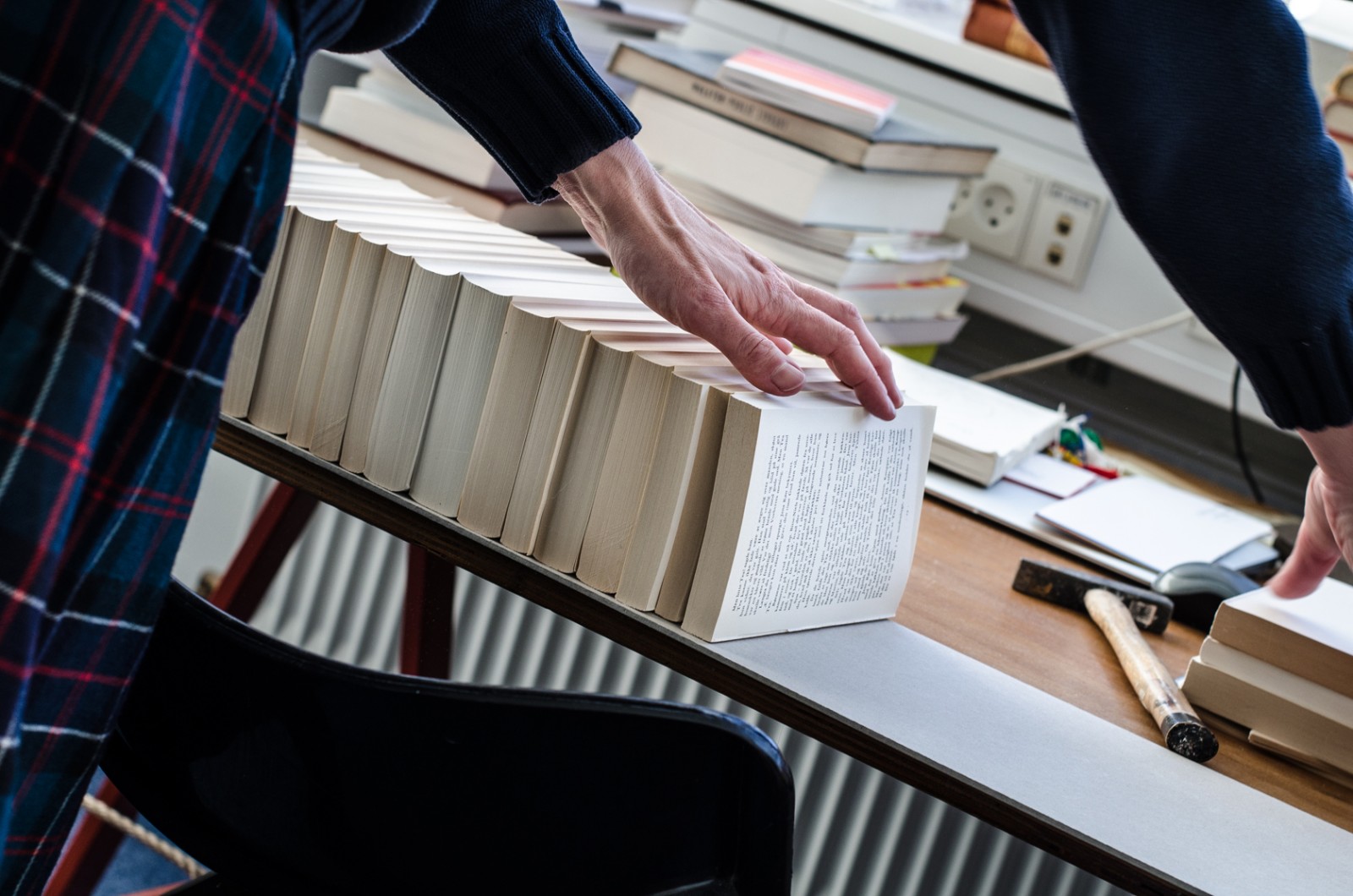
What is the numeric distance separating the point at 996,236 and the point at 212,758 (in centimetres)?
117

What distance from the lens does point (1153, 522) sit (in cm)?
106

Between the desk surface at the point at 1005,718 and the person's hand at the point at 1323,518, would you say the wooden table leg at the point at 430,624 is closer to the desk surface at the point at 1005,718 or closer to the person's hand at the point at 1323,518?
the desk surface at the point at 1005,718

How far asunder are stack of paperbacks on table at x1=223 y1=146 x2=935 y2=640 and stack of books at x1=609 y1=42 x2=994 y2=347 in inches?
Answer: 18.1

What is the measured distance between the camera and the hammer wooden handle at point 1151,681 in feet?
2.28

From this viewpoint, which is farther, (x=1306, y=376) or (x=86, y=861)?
(x=86, y=861)

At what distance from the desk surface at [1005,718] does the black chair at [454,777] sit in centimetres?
8

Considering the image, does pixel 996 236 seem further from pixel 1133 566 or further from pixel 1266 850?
pixel 1266 850

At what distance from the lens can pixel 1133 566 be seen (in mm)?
966

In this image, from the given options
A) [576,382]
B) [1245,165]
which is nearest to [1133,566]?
[1245,165]

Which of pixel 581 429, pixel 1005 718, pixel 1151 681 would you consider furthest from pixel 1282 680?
pixel 581 429

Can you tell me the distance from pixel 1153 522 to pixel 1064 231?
0.57 meters

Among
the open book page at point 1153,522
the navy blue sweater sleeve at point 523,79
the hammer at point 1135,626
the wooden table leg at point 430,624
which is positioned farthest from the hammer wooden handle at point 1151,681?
the wooden table leg at point 430,624

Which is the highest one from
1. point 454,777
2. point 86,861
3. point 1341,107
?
point 1341,107

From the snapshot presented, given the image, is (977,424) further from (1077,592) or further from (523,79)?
(523,79)
